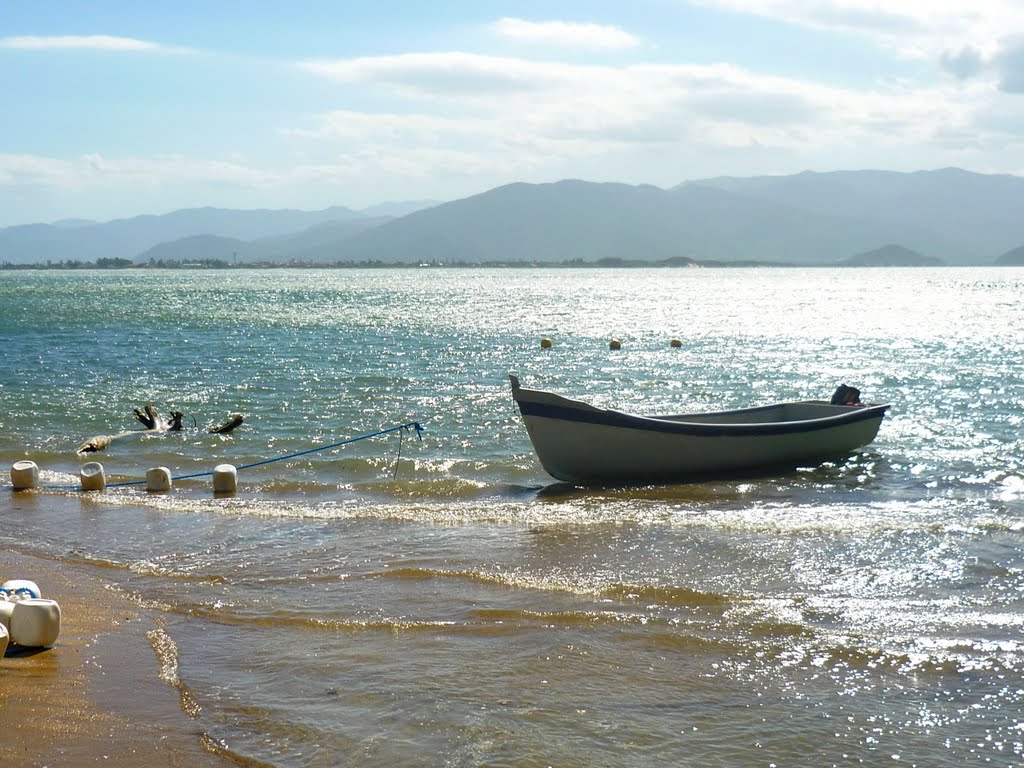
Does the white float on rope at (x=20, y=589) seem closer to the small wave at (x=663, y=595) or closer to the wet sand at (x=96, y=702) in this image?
the wet sand at (x=96, y=702)

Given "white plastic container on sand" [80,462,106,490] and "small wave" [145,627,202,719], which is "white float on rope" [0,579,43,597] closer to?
"small wave" [145,627,202,719]

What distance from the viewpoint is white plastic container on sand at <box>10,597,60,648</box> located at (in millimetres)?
8531

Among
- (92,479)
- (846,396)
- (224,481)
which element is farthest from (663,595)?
(846,396)

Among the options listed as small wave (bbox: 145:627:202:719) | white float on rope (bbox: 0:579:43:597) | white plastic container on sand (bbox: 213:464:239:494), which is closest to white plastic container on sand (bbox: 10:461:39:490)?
white plastic container on sand (bbox: 213:464:239:494)

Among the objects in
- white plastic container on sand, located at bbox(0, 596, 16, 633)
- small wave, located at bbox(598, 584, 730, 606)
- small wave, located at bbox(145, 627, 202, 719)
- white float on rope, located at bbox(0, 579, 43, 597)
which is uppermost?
white float on rope, located at bbox(0, 579, 43, 597)

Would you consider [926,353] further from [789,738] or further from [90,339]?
[789,738]

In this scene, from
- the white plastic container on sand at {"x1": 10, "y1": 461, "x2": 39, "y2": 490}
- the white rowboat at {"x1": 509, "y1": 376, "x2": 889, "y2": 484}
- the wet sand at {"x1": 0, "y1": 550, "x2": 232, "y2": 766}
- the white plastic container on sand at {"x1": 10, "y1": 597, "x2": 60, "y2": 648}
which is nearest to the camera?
the wet sand at {"x1": 0, "y1": 550, "x2": 232, "y2": 766}

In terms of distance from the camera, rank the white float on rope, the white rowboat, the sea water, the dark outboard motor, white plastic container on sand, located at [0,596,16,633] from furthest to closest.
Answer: the dark outboard motor
the white rowboat
the white float on rope
white plastic container on sand, located at [0,596,16,633]
the sea water

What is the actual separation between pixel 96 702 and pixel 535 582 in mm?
4813

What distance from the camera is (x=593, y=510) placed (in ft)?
50.0

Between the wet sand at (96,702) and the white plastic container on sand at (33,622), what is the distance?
93 mm

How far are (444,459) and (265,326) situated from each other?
44.2m

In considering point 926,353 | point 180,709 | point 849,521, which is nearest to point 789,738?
point 180,709

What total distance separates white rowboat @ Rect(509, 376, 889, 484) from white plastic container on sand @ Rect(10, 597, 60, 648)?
354 inches
